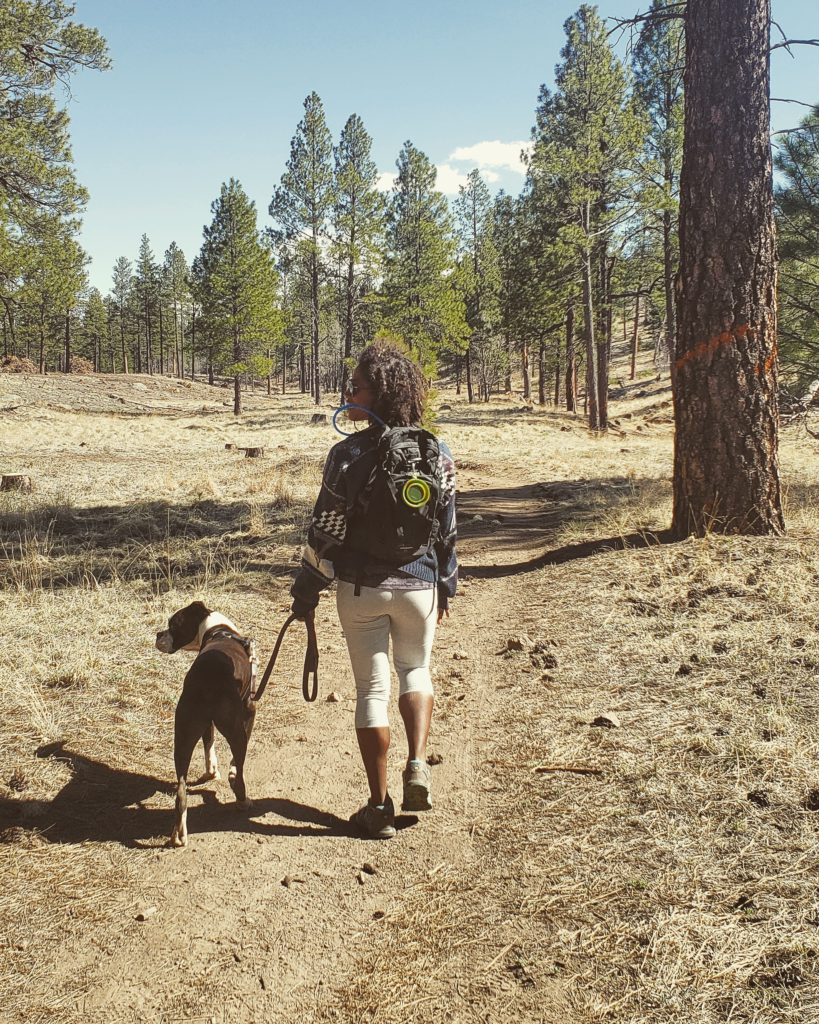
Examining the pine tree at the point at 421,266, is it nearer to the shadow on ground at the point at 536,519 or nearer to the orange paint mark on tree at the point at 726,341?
the shadow on ground at the point at 536,519

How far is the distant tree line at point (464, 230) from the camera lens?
1211cm

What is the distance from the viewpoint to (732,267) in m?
5.94

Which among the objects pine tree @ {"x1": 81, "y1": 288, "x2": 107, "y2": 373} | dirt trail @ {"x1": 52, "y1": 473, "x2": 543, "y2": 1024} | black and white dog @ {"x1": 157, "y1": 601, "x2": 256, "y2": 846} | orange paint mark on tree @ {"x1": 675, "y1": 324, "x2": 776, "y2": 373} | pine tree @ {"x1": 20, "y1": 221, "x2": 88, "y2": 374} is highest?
pine tree @ {"x1": 81, "y1": 288, "x2": 107, "y2": 373}

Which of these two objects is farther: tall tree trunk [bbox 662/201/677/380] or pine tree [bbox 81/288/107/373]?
pine tree [bbox 81/288/107/373]

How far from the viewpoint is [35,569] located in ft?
22.2

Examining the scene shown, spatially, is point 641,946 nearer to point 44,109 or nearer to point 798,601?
point 798,601

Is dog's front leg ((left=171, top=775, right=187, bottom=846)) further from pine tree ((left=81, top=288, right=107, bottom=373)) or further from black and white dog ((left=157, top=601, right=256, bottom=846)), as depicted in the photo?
pine tree ((left=81, top=288, right=107, bottom=373))

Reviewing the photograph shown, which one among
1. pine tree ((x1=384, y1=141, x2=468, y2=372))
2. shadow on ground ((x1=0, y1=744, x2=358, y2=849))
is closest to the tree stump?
shadow on ground ((x1=0, y1=744, x2=358, y2=849))

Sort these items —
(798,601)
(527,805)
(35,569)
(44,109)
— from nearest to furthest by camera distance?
(527,805) < (798,601) < (35,569) < (44,109)

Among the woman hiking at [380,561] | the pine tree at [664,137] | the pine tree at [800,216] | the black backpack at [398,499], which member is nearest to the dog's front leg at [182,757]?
the woman hiking at [380,561]

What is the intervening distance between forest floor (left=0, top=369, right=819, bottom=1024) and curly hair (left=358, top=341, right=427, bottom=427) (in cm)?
185

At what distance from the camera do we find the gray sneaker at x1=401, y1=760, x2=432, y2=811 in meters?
2.97

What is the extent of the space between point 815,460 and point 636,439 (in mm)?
8423

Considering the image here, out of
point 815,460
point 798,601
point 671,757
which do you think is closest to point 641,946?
point 671,757
